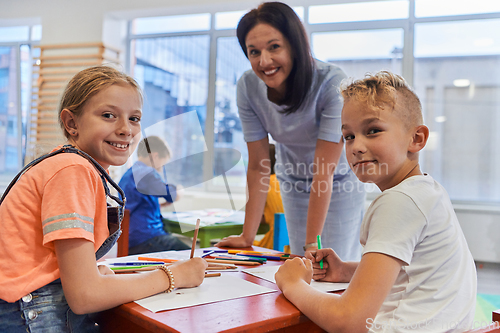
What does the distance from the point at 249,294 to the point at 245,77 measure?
1.01 m

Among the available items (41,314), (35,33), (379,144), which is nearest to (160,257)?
(41,314)

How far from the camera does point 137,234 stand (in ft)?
8.14

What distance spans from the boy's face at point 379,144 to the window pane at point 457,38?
402 centimetres

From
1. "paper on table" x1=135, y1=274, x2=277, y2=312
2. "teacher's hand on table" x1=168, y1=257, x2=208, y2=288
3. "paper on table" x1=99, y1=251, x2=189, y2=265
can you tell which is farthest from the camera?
"paper on table" x1=99, y1=251, x2=189, y2=265

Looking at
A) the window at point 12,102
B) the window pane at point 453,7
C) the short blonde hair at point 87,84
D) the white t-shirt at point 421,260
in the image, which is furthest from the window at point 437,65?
the white t-shirt at point 421,260

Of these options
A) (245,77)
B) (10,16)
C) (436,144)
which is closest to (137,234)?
(245,77)

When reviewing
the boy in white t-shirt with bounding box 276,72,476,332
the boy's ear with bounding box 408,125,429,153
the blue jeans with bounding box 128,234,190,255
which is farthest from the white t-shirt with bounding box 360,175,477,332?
the blue jeans with bounding box 128,234,190,255

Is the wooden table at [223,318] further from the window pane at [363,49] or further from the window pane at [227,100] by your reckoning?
the window pane at [227,100]

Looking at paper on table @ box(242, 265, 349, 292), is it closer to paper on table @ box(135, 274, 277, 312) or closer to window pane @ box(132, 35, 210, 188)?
paper on table @ box(135, 274, 277, 312)

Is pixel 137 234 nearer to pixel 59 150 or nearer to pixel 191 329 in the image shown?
pixel 59 150

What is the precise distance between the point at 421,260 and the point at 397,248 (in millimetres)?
82

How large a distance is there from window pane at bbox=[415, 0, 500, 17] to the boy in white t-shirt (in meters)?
4.04

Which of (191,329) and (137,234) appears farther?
(137,234)

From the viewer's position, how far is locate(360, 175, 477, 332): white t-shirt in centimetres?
68
